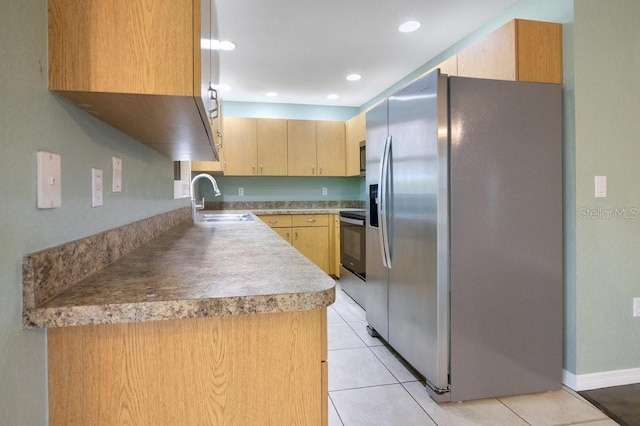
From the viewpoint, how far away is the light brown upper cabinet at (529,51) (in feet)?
6.55

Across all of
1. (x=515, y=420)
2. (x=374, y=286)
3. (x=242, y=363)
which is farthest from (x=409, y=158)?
(x=242, y=363)

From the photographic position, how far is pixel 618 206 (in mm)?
2072

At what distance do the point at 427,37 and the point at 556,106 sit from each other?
1395mm

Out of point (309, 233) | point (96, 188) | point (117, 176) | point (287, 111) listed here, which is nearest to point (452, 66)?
point (117, 176)

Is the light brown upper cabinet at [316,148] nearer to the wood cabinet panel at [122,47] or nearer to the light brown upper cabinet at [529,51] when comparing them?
the light brown upper cabinet at [529,51]

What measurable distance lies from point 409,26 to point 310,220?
2468 millimetres

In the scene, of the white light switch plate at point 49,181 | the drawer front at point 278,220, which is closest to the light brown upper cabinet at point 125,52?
the white light switch plate at point 49,181

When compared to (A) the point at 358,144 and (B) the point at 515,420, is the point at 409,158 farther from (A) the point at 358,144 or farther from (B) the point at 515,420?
(A) the point at 358,144

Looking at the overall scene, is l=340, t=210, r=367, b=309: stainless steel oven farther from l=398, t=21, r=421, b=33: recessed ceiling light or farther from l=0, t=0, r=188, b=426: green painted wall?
l=0, t=0, r=188, b=426: green painted wall

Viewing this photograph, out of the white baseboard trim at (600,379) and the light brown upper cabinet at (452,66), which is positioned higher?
the light brown upper cabinet at (452,66)

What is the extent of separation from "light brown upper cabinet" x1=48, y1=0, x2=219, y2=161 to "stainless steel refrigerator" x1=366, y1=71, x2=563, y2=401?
1.36m

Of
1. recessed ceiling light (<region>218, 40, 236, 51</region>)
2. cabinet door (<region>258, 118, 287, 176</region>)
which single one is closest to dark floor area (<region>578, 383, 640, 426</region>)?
recessed ceiling light (<region>218, 40, 236, 51</region>)

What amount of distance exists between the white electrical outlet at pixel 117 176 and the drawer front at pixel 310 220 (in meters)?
3.32

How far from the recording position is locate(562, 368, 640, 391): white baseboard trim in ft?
6.51
